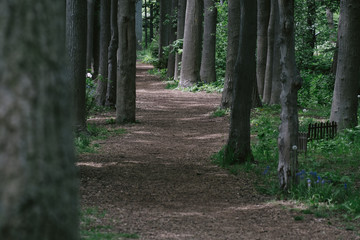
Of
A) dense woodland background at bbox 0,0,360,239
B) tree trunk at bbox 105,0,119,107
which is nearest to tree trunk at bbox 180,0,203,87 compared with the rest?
dense woodland background at bbox 0,0,360,239

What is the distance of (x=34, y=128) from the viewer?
6.71 ft

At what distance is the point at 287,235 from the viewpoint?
19.8ft

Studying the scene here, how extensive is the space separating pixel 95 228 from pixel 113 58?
12.4m

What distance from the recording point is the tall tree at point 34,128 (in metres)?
1.99

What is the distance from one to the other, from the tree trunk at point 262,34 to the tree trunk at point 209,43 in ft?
21.0

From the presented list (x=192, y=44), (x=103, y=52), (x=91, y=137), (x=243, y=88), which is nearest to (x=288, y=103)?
(x=243, y=88)

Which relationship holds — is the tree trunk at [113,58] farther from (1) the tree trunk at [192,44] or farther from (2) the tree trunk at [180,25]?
(2) the tree trunk at [180,25]

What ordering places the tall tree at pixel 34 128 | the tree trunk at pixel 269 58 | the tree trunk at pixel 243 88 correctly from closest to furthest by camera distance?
the tall tree at pixel 34 128 → the tree trunk at pixel 243 88 → the tree trunk at pixel 269 58

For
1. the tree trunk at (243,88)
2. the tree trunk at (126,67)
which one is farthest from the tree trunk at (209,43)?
the tree trunk at (243,88)

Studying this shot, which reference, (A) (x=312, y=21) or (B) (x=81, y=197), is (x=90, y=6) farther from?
(B) (x=81, y=197)

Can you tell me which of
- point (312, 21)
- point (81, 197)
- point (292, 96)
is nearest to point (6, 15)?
point (81, 197)

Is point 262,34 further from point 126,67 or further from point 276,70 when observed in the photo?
point 126,67

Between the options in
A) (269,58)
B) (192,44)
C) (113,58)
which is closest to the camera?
(113,58)

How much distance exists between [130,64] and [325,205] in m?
9.23
